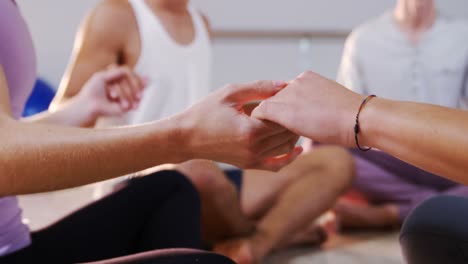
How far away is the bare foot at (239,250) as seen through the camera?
1619mm

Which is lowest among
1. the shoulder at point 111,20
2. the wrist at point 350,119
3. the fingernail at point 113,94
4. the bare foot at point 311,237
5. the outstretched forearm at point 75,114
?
the bare foot at point 311,237

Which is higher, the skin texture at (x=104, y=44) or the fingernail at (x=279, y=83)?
the fingernail at (x=279, y=83)

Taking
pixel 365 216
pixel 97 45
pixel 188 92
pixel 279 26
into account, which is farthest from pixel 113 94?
pixel 279 26

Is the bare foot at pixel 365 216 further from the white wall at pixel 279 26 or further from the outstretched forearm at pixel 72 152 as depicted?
the white wall at pixel 279 26

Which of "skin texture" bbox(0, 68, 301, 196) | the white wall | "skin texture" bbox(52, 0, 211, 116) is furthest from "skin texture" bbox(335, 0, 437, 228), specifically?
the white wall

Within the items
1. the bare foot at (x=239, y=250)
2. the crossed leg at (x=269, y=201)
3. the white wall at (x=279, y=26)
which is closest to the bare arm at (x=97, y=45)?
the crossed leg at (x=269, y=201)

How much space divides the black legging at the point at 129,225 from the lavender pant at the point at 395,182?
3.70ft

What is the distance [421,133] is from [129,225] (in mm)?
560

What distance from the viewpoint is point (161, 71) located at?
5.38 feet

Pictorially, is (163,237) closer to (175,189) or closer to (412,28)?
(175,189)

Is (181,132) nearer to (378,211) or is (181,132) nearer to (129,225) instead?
(129,225)

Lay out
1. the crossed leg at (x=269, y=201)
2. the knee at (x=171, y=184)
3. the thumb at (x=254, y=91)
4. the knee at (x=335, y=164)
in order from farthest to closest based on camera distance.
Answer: the knee at (x=335, y=164) → the crossed leg at (x=269, y=201) → the knee at (x=171, y=184) → the thumb at (x=254, y=91)

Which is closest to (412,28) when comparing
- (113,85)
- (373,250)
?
(373,250)

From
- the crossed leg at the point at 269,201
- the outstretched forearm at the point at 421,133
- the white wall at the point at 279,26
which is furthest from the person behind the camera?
the white wall at the point at 279,26
